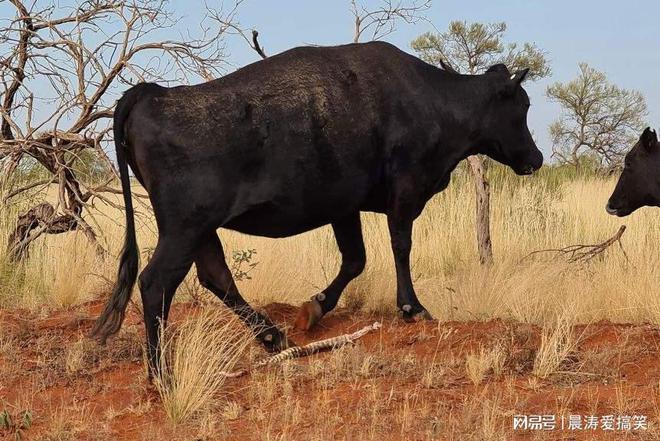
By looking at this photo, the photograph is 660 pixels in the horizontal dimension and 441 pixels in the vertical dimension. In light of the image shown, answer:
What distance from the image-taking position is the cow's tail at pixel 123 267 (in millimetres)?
5938

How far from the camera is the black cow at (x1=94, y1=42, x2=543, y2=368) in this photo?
19.2 feet

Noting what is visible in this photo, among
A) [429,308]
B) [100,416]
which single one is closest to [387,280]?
[429,308]

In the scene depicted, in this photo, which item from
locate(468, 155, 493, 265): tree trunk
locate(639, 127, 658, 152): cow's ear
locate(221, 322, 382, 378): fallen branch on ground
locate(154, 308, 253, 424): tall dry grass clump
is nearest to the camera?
locate(154, 308, 253, 424): tall dry grass clump

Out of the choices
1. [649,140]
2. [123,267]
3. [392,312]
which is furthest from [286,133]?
[649,140]

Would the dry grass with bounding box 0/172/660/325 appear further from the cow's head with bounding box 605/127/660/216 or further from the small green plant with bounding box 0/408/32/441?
the small green plant with bounding box 0/408/32/441

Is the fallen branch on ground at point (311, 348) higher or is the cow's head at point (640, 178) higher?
the cow's head at point (640, 178)

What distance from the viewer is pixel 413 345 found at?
21.4 feet

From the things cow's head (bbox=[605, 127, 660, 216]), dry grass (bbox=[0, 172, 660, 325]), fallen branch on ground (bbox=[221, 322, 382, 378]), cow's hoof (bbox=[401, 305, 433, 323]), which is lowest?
fallen branch on ground (bbox=[221, 322, 382, 378])

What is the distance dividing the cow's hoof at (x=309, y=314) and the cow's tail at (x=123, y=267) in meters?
1.40

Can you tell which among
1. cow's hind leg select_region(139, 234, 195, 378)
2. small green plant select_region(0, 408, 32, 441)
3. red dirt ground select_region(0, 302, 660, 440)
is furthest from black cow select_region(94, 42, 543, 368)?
small green plant select_region(0, 408, 32, 441)

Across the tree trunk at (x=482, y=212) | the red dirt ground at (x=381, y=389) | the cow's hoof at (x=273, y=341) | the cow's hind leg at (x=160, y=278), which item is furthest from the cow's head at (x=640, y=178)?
the cow's hind leg at (x=160, y=278)

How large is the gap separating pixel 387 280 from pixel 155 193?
3.38m

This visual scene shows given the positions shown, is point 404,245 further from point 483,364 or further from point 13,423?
point 13,423

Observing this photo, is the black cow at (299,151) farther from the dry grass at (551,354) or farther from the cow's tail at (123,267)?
the dry grass at (551,354)
